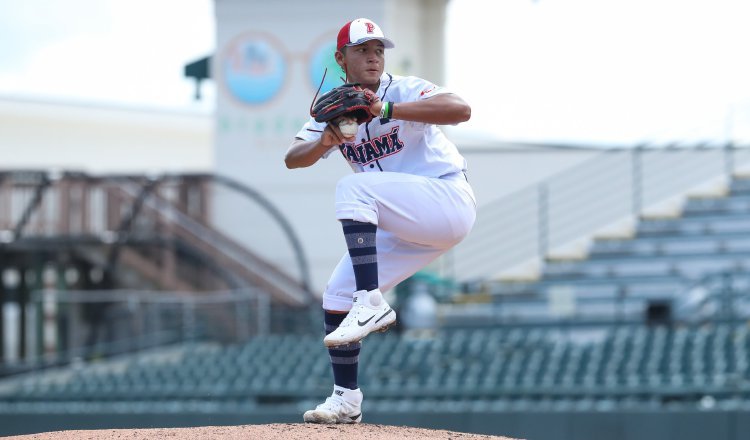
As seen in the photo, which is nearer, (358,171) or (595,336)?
(358,171)

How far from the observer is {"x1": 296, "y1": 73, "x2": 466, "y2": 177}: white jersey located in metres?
5.29

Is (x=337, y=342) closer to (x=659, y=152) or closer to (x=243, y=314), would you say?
(x=243, y=314)

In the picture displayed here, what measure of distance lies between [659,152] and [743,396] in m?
6.19

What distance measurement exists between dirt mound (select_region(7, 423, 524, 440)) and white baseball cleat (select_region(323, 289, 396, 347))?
1.22 ft

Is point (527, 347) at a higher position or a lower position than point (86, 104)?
lower

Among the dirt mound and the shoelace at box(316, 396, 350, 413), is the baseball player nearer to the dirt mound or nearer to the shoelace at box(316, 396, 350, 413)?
the shoelace at box(316, 396, 350, 413)

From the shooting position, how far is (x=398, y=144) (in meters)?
5.36

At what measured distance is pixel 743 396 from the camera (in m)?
10.3

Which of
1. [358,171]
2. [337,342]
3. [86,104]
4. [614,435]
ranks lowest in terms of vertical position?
[614,435]

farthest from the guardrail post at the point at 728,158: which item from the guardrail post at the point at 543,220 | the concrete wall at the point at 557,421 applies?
the concrete wall at the point at 557,421

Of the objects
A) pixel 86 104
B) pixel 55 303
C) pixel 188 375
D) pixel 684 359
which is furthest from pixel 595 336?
pixel 86 104

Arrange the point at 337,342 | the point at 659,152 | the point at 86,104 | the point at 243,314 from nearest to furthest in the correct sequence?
the point at 337,342 < the point at 243,314 < the point at 659,152 < the point at 86,104

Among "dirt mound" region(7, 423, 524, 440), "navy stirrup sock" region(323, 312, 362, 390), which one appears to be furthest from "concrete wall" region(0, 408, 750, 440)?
"navy stirrup sock" region(323, 312, 362, 390)

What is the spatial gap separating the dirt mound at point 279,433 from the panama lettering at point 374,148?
3.67ft
